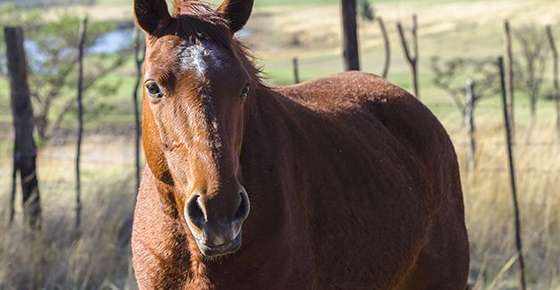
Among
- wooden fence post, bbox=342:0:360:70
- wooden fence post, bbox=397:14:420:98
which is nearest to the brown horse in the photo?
wooden fence post, bbox=342:0:360:70

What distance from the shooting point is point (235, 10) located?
328 cm

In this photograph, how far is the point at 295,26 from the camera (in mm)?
50719

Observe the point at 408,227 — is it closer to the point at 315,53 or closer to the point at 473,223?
the point at 473,223

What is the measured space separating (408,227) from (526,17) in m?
37.1

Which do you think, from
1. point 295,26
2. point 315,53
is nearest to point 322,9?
point 295,26

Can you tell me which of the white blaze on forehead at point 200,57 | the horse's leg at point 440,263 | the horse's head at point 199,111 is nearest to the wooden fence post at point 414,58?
the horse's leg at point 440,263

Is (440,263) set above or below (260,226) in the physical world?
below

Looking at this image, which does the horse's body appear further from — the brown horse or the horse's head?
the horse's head

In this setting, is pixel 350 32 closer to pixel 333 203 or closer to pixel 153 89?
pixel 333 203

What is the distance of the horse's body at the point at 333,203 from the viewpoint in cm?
329

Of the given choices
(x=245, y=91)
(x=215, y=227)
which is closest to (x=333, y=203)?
(x=245, y=91)

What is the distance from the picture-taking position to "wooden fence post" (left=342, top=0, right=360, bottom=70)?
267 inches

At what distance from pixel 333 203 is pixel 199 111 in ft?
3.08

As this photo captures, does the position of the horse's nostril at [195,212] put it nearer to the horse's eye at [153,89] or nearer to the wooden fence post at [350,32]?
the horse's eye at [153,89]
